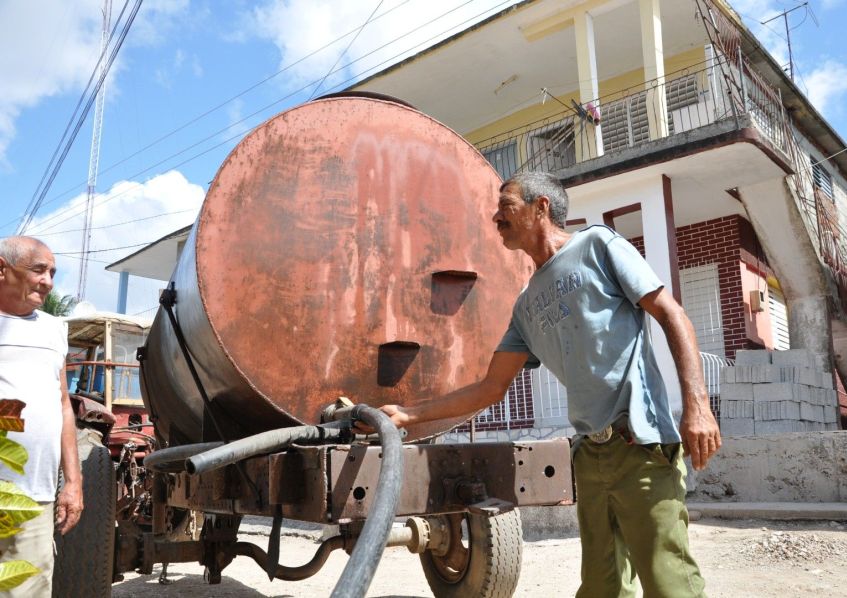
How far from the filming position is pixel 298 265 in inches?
119

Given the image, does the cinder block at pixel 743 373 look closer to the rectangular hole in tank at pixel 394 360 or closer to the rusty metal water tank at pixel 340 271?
the rusty metal water tank at pixel 340 271

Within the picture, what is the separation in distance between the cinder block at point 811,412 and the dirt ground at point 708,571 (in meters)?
2.55

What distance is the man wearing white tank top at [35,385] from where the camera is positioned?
2725mm

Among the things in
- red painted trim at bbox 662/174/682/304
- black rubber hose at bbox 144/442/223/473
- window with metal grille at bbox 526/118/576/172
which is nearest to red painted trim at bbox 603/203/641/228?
red painted trim at bbox 662/174/682/304

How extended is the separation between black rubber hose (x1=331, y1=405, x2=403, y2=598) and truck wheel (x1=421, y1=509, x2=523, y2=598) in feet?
4.40

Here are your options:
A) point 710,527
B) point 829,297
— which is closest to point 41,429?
point 710,527

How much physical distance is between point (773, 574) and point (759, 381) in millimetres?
3984

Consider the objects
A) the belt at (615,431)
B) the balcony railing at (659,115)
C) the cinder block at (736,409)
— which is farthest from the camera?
the balcony railing at (659,115)

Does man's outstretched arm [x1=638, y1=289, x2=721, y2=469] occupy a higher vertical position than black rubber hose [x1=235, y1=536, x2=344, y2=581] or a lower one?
higher

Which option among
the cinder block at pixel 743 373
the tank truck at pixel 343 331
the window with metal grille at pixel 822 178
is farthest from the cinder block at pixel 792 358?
the tank truck at pixel 343 331

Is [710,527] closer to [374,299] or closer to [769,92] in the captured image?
[374,299]

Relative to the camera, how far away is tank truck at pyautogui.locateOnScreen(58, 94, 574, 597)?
266 cm

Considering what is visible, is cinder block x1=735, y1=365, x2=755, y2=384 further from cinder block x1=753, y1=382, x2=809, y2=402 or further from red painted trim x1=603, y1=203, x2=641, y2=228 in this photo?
red painted trim x1=603, y1=203, x2=641, y2=228

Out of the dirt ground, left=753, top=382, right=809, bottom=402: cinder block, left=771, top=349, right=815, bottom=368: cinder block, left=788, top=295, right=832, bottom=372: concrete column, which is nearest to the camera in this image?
the dirt ground
